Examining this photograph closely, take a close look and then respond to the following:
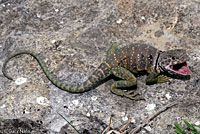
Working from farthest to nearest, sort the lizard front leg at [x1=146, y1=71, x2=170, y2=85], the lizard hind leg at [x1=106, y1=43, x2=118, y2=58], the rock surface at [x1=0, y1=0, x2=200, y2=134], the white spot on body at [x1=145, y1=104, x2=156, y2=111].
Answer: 1. the lizard hind leg at [x1=106, y1=43, x2=118, y2=58]
2. the lizard front leg at [x1=146, y1=71, x2=170, y2=85]
3. the white spot on body at [x1=145, y1=104, x2=156, y2=111]
4. the rock surface at [x1=0, y1=0, x2=200, y2=134]

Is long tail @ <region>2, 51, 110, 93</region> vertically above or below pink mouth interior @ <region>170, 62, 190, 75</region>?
below

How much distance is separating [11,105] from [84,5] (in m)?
3.18

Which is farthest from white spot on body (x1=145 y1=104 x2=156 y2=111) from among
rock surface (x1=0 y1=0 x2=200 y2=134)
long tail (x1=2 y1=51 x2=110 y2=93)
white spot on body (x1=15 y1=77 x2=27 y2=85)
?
white spot on body (x1=15 y1=77 x2=27 y2=85)

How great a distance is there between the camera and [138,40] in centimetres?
611

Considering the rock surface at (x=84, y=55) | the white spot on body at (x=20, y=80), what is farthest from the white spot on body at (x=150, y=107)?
the white spot on body at (x=20, y=80)

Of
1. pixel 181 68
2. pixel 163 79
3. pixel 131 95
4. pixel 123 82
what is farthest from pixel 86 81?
pixel 181 68

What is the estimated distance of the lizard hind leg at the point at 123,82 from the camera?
5098 millimetres

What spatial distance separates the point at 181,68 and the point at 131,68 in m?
0.91

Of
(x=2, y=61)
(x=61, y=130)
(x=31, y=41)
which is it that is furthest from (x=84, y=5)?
(x=61, y=130)

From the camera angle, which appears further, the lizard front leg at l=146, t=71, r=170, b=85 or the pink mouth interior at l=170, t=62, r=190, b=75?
the lizard front leg at l=146, t=71, r=170, b=85

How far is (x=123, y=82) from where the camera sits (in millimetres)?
5230

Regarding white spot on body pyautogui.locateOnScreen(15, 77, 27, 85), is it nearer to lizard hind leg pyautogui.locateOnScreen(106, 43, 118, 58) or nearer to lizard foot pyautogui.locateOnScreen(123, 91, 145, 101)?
lizard hind leg pyautogui.locateOnScreen(106, 43, 118, 58)

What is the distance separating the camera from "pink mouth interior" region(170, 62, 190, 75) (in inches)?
199

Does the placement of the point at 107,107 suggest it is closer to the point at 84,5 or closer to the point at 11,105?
the point at 11,105
